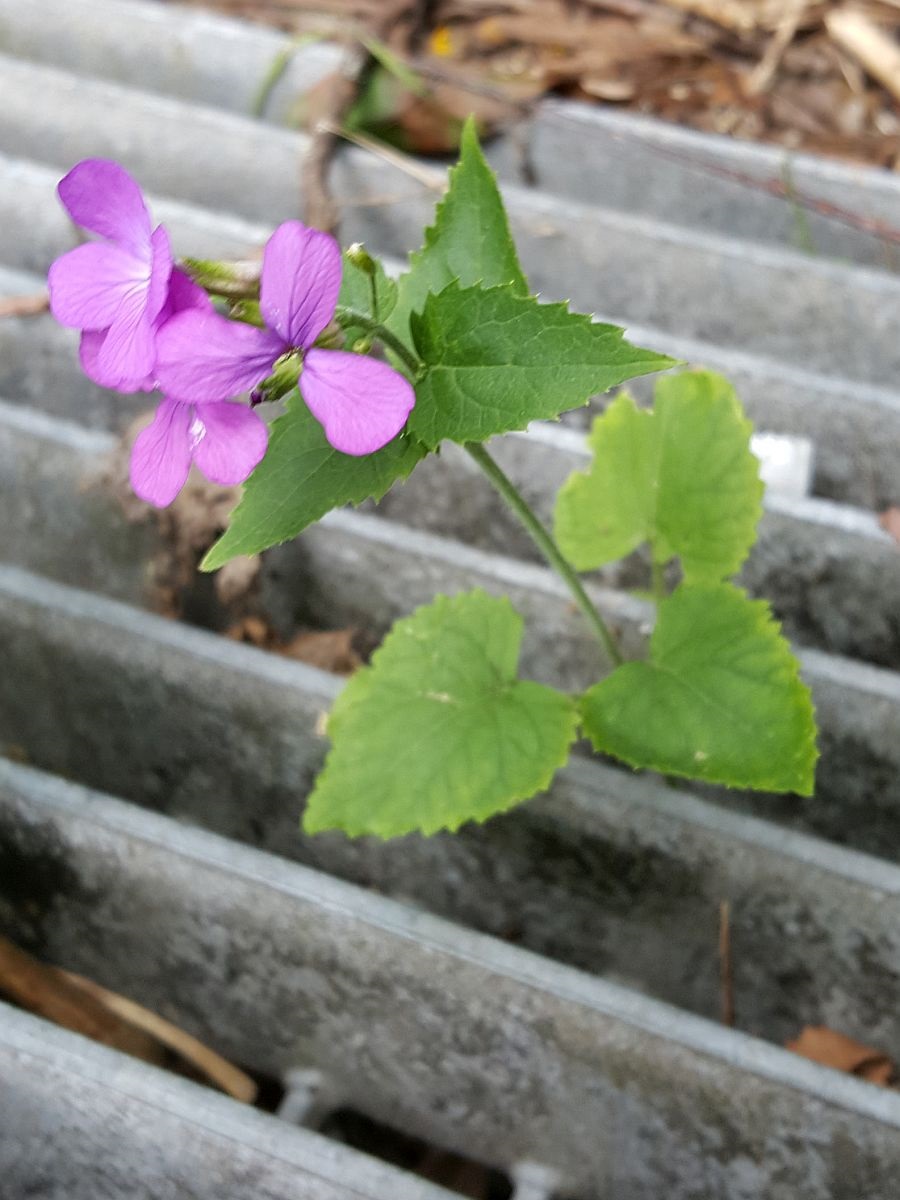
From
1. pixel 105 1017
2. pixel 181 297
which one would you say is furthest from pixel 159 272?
pixel 105 1017

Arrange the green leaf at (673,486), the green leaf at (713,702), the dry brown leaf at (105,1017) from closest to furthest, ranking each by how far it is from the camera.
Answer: the green leaf at (713,702) → the green leaf at (673,486) → the dry brown leaf at (105,1017)

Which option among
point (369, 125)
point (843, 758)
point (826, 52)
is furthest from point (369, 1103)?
point (826, 52)

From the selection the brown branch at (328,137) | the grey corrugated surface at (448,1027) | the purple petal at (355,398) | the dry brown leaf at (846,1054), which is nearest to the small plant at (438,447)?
the purple petal at (355,398)

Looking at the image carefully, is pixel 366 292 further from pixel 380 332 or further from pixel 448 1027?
pixel 448 1027

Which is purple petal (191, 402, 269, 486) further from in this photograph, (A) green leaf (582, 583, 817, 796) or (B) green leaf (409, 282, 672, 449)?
(A) green leaf (582, 583, 817, 796)

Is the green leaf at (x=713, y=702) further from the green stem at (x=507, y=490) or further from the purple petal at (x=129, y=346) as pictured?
the purple petal at (x=129, y=346)

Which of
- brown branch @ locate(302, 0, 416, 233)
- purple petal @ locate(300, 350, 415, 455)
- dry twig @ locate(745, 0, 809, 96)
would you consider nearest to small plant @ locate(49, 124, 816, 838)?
purple petal @ locate(300, 350, 415, 455)

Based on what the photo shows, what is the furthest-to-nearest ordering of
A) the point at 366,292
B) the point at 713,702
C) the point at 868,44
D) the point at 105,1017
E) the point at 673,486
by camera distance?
the point at 868,44
the point at 105,1017
the point at 673,486
the point at 713,702
the point at 366,292
